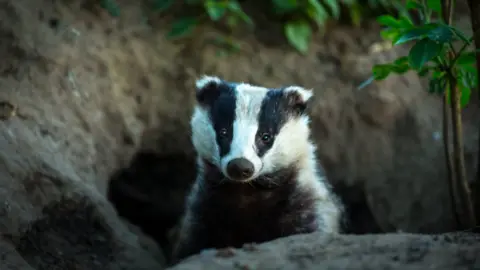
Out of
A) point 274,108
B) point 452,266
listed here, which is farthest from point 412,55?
point 452,266

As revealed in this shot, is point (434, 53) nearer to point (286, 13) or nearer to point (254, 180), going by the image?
point (254, 180)

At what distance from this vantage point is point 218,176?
2963 mm

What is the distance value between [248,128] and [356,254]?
93cm

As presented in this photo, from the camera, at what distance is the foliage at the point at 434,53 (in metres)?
2.43

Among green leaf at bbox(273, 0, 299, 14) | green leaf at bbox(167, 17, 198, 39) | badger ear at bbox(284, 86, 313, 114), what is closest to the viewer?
badger ear at bbox(284, 86, 313, 114)

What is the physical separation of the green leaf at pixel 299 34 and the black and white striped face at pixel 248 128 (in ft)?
3.51

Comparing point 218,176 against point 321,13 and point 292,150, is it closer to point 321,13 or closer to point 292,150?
point 292,150

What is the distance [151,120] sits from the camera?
13.2ft

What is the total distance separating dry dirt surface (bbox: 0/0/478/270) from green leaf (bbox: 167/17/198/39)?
14 centimetres

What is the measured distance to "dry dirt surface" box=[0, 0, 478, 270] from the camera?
10.2ft

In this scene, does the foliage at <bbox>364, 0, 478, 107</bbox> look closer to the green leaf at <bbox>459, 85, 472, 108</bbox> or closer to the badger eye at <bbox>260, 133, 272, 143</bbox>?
the green leaf at <bbox>459, 85, 472, 108</bbox>

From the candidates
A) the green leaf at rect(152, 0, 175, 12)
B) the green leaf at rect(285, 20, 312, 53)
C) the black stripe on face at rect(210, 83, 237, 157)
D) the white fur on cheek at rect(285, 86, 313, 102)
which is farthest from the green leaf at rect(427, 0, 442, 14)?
the green leaf at rect(152, 0, 175, 12)

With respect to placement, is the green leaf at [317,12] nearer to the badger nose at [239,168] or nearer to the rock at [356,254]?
the badger nose at [239,168]

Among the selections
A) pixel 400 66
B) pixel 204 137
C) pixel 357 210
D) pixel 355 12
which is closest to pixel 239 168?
pixel 204 137
